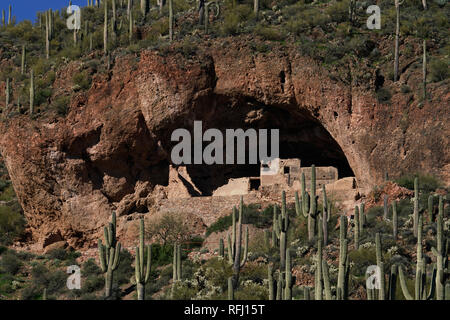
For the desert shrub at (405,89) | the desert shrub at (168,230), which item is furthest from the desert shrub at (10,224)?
the desert shrub at (405,89)

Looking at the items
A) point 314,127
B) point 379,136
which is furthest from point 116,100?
point 379,136

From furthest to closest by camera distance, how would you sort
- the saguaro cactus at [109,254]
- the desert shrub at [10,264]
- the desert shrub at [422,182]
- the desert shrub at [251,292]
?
the desert shrub at [10,264] < the desert shrub at [422,182] < the saguaro cactus at [109,254] < the desert shrub at [251,292]

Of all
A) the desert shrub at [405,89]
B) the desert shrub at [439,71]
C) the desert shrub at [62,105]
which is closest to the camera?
the desert shrub at [405,89]

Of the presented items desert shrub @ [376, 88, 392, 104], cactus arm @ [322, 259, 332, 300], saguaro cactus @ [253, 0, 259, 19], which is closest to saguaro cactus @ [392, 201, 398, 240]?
cactus arm @ [322, 259, 332, 300]

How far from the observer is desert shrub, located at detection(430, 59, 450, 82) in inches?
1577

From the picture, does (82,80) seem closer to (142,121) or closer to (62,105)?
(62,105)

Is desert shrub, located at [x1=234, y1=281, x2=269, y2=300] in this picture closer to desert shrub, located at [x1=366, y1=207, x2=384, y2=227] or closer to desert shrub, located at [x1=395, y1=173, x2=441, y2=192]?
desert shrub, located at [x1=366, y1=207, x2=384, y2=227]

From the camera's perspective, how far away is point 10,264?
1502 inches

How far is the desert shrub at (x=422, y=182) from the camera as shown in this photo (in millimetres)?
36438

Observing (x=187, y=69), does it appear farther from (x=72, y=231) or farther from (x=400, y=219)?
(x=400, y=219)

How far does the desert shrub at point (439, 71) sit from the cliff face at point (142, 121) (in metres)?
2.66

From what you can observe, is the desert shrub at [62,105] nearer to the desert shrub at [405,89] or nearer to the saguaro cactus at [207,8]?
the saguaro cactus at [207,8]

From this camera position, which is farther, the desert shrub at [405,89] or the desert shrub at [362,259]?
the desert shrub at [405,89]

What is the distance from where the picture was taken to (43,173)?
139ft
